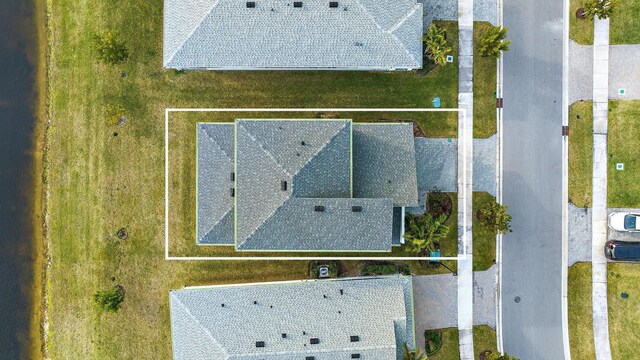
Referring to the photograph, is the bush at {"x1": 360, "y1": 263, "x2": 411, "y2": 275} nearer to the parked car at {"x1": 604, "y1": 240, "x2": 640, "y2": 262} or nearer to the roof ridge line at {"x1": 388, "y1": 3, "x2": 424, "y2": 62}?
the roof ridge line at {"x1": 388, "y1": 3, "x2": 424, "y2": 62}

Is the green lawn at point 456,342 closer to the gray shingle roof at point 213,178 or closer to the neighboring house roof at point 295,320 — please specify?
the neighboring house roof at point 295,320

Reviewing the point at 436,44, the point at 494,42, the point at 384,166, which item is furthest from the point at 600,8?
the point at 384,166

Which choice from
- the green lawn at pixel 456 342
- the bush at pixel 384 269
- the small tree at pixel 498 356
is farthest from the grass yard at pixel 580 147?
the bush at pixel 384 269

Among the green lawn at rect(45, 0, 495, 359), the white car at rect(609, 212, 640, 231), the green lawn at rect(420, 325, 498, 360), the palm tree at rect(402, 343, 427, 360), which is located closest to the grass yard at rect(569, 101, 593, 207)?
the white car at rect(609, 212, 640, 231)

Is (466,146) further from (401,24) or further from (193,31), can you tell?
(193,31)

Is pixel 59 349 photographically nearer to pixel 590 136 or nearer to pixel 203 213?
pixel 203 213

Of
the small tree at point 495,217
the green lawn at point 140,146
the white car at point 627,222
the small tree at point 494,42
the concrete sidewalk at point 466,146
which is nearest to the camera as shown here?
the small tree at point 494,42
